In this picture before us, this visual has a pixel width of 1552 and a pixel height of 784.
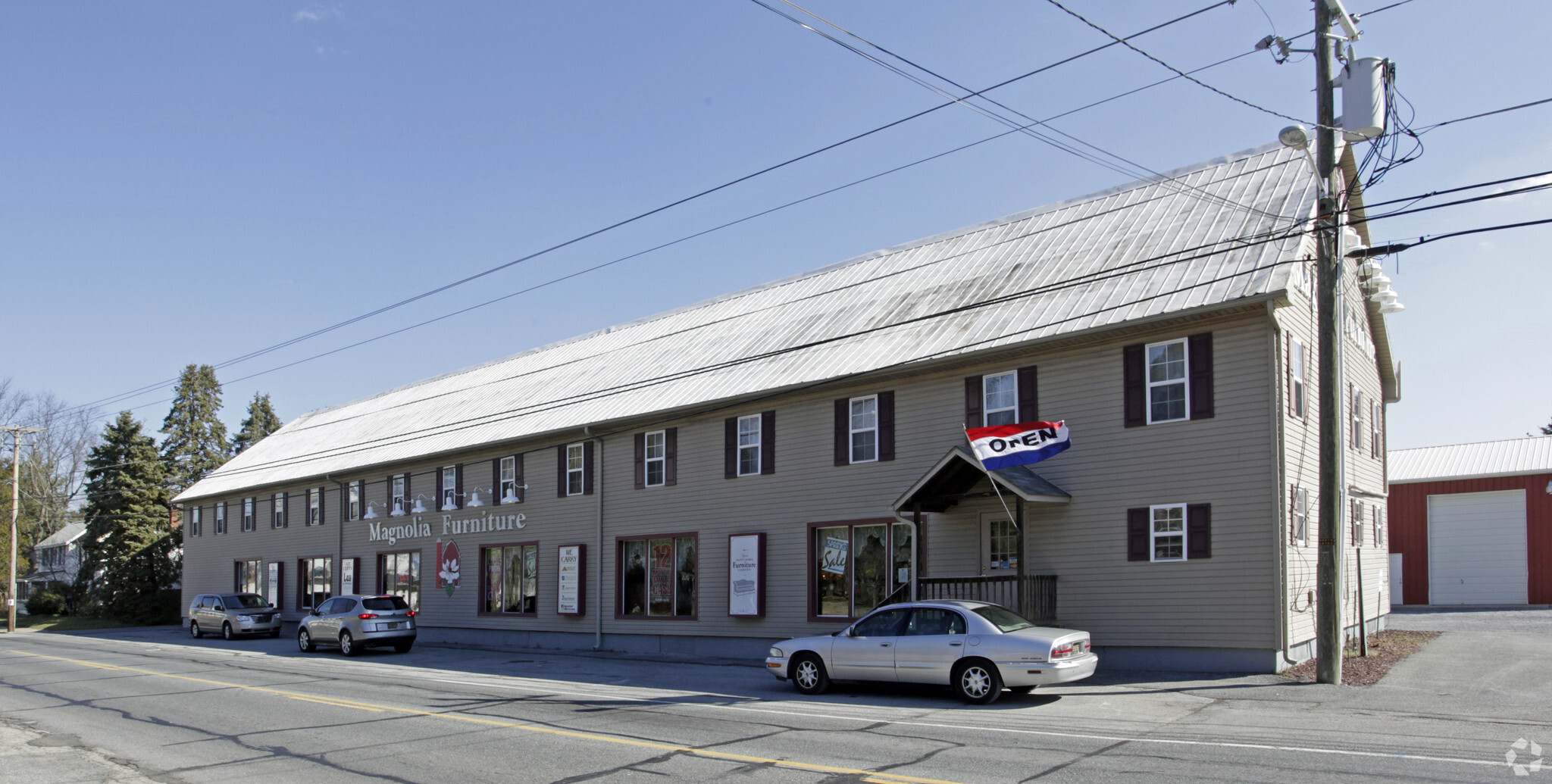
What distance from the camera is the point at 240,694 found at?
17.7m

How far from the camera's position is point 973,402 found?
65.4 feet

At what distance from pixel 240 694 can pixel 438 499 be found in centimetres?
1611

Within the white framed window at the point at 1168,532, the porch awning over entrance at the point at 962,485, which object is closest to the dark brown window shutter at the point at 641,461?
the porch awning over entrance at the point at 962,485

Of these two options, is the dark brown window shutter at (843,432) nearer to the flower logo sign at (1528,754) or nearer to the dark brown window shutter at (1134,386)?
the dark brown window shutter at (1134,386)

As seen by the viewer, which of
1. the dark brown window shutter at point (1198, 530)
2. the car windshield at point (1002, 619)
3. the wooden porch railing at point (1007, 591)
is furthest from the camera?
the wooden porch railing at point (1007, 591)

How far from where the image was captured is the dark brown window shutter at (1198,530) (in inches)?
666

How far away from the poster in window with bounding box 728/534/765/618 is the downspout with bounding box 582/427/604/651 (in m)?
4.72

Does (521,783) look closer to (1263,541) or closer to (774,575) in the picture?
(1263,541)

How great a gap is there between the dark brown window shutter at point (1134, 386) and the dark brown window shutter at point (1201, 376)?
75 centimetres

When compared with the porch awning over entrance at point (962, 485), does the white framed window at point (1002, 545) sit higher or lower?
lower

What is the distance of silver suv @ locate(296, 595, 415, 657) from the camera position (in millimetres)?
26797

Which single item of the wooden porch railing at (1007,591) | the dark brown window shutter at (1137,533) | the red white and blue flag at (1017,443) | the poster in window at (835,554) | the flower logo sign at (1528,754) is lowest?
the flower logo sign at (1528,754)

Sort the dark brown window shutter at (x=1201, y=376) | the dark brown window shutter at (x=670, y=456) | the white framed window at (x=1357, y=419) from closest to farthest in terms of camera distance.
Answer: the dark brown window shutter at (x=1201, y=376) → the white framed window at (x=1357, y=419) → the dark brown window shutter at (x=670, y=456)

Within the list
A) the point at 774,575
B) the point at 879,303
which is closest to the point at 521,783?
the point at 774,575
